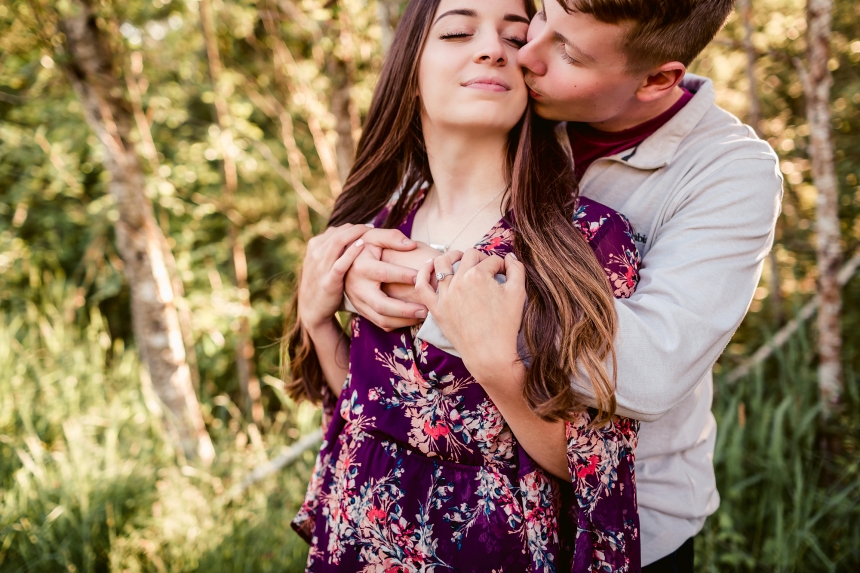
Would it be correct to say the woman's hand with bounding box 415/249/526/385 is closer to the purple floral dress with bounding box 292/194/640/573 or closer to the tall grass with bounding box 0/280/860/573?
the purple floral dress with bounding box 292/194/640/573

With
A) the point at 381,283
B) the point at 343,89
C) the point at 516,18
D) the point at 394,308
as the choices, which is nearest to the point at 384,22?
the point at 343,89

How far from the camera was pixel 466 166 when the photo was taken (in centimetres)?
161

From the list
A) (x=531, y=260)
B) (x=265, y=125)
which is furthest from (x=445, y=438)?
(x=265, y=125)

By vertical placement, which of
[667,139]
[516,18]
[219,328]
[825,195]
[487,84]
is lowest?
[219,328]

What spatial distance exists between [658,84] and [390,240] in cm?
80

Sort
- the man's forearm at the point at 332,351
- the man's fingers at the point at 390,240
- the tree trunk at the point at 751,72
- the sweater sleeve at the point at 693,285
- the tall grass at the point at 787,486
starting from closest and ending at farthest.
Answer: the sweater sleeve at the point at 693,285 < the man's fingers at the point at 390,240 < the man's forearm at the point at 332,351 < the tall grass at the point at 787,486 < the tree trunk at the point at 751,72

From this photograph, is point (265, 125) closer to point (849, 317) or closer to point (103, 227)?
point (103, 227)

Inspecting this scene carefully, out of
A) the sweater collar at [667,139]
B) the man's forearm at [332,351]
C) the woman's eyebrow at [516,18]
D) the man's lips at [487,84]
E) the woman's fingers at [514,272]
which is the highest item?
the woman's eyebrow at [516,18]

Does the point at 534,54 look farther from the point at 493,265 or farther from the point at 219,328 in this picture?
the point at 219,328

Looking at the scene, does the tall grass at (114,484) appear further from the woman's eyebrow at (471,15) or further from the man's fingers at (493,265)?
the woman's eyebrow at (471,15)

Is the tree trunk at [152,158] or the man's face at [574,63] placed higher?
the man's face at [574,63]

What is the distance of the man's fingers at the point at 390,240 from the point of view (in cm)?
147

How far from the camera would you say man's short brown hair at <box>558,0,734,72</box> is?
1.42m

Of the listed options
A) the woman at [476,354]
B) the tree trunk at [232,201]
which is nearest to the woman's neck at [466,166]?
the woman at [476,354]
